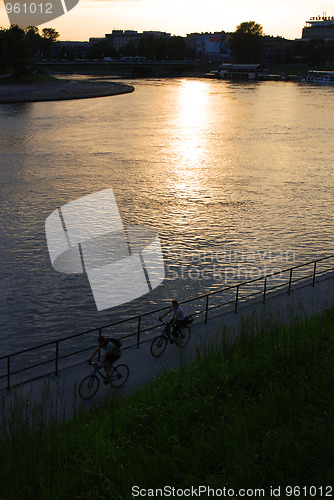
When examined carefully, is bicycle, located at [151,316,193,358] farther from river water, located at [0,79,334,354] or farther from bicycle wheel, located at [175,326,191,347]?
river water, located at [0,79,334,354]

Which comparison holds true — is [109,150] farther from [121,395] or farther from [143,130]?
[121,395]

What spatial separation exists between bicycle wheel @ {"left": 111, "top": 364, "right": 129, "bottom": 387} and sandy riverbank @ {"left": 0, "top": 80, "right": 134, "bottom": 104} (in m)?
77.9

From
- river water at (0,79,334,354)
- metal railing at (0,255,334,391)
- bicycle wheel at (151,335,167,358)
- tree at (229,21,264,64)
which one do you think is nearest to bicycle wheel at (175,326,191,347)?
bicycle wheel at (151,335,167,358)

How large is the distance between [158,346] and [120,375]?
161cm

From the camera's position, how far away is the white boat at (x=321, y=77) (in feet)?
454

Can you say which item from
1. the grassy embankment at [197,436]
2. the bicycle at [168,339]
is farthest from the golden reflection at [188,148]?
the grassy embankment at [197,436]

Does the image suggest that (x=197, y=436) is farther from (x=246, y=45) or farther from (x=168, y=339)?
(x=246, y=45)

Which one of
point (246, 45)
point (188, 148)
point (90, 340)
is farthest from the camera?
point (246, 45)

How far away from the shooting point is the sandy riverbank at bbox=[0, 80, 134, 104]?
282 feet

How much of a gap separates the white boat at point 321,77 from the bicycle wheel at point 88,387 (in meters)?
140

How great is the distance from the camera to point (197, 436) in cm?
754

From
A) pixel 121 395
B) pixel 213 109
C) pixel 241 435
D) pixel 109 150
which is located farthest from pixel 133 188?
pixel 213 109

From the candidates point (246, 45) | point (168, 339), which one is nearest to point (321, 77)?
point (246, 45)

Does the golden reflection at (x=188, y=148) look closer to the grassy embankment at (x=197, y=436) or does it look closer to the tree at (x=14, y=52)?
the grassy embankment at (x=197, y=436)
